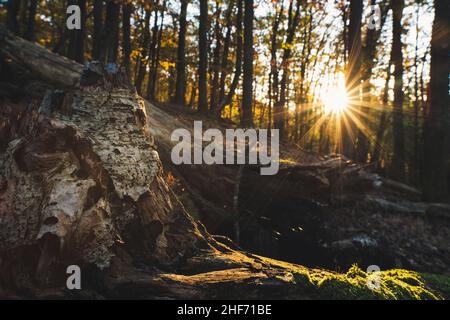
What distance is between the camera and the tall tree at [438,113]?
8.27m

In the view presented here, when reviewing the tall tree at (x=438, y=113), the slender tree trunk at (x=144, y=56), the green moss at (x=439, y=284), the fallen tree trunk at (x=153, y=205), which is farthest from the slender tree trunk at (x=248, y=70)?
the green moss at (x=439, y=284)

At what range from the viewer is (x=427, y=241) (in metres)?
6.95

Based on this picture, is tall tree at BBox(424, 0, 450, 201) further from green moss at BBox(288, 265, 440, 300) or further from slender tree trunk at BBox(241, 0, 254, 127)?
green moss at BBox(288, 265, 440, 300)

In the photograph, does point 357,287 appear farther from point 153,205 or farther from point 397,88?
point 397,88

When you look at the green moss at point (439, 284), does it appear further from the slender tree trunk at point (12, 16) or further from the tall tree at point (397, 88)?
the slender tree trunk at point (12, 16)

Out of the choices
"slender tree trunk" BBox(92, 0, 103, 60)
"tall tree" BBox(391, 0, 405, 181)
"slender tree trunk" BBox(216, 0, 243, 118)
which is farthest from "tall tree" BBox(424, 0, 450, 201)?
"slender tree trunk" BBox(92, 0, 103, 60)

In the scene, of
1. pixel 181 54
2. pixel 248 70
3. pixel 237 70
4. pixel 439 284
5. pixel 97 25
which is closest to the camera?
pixel 439 284

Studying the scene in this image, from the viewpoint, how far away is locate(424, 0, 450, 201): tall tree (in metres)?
8.27

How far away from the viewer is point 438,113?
8398 mm

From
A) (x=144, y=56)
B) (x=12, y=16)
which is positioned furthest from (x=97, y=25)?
(x=144, y=56)

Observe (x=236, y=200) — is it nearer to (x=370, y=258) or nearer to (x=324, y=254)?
(x=324, y=254)

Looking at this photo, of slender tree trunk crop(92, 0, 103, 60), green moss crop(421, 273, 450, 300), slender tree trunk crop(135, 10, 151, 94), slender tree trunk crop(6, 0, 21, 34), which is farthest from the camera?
slender tree trunk crop(135, 10, 151, 94)

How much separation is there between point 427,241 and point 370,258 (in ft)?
6.33
